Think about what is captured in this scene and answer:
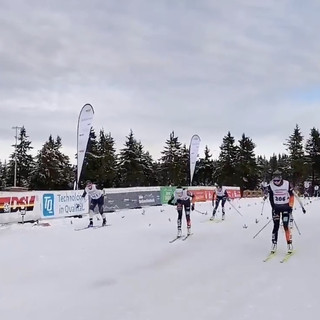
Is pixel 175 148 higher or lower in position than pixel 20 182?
higher

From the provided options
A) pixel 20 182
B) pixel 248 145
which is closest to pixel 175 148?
pixel 248 145

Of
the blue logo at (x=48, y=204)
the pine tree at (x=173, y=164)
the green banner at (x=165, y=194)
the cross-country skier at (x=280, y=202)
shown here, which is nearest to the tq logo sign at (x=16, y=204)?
the blue logo at (x=48, y=204)

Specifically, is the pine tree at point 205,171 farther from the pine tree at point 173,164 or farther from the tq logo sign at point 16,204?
the tq logo sign at point 16,204

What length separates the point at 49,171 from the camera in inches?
3049

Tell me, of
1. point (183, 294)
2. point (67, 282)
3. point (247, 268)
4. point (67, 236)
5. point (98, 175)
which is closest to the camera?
point (183, 294)

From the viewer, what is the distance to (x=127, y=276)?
30.4ft

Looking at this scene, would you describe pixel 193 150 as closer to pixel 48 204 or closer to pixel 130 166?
pixel 48 204

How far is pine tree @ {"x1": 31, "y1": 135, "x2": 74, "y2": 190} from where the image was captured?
76.8 metres

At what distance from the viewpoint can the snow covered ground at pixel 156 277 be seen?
6754 millimetres

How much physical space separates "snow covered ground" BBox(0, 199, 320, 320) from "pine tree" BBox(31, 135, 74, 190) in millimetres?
62693

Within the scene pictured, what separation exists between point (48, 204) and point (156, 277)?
12.7 m

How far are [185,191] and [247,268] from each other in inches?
255

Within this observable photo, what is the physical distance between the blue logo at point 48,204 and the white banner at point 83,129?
149 inches

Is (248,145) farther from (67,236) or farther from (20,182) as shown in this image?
(67,236)
